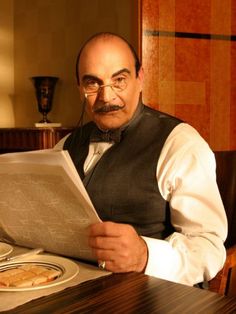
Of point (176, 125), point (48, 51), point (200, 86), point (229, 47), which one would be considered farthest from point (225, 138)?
point (48, 51)

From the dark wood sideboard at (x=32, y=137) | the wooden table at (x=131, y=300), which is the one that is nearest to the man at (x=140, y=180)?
the wooden table at (x=131, y=300)

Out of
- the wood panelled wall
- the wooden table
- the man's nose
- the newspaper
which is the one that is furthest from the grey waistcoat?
the wood panelled wall

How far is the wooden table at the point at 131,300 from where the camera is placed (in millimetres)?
688

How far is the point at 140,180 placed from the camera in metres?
1.23

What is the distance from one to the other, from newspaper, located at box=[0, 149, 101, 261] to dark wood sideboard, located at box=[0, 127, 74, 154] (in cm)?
178

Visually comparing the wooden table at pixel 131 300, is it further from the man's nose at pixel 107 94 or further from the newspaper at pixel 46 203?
the man's nose at pixel 107 94

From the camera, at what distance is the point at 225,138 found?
2.47m

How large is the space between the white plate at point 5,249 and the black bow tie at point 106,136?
19.7 inches

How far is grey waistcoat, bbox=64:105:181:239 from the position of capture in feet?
4.00

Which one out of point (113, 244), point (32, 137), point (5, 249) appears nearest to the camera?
point (113, 244)

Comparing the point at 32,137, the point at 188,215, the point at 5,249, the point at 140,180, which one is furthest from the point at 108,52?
the point at 32,137

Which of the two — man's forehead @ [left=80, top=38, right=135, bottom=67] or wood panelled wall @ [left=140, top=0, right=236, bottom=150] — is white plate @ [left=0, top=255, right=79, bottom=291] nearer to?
man's forehead @ [left=80, top=38, right=135, bottom=67]

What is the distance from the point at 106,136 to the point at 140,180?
261 millimetres

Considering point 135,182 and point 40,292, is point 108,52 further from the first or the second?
point 40,292
